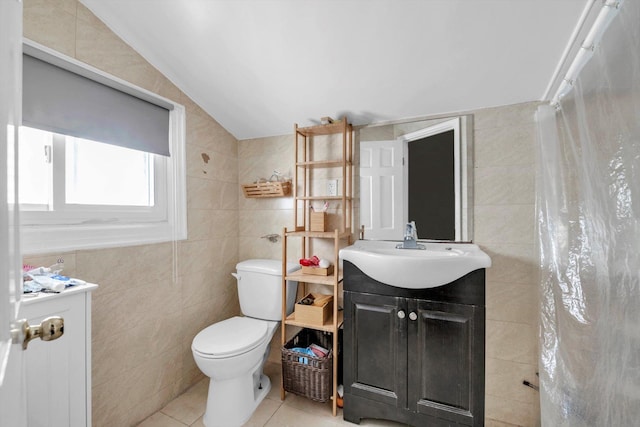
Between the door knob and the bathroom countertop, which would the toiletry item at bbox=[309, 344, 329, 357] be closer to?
the bathroom countertop

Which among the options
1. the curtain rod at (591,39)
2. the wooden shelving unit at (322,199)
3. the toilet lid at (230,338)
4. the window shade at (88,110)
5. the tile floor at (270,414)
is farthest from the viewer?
the wooden shelving unit at (322,199)

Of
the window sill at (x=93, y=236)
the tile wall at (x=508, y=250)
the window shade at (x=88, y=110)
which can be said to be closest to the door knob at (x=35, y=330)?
the window sill at (x=93, y=236)

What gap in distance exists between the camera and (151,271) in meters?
1.55

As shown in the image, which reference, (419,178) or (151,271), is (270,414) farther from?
(419,178)

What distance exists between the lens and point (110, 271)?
1.37 meters

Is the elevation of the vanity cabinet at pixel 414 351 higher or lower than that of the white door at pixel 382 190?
lower

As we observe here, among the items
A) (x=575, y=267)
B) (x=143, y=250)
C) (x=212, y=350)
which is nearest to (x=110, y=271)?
(x=143, y=250)

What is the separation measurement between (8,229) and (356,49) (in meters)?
1.39

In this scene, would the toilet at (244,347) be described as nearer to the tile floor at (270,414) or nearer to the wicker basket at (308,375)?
the tile floor at (270,414)

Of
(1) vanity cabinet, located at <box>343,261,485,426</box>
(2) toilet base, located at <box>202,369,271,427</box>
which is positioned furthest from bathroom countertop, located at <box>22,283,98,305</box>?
(1) vanity cabinet, located at <box>343,261,485,426</box>

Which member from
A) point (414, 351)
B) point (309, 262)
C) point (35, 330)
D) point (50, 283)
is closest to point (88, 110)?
point (50, 283)

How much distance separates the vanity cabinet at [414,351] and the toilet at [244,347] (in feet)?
1.66

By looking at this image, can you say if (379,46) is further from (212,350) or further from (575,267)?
(212,350)

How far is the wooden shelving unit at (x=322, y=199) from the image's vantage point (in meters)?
1.62
